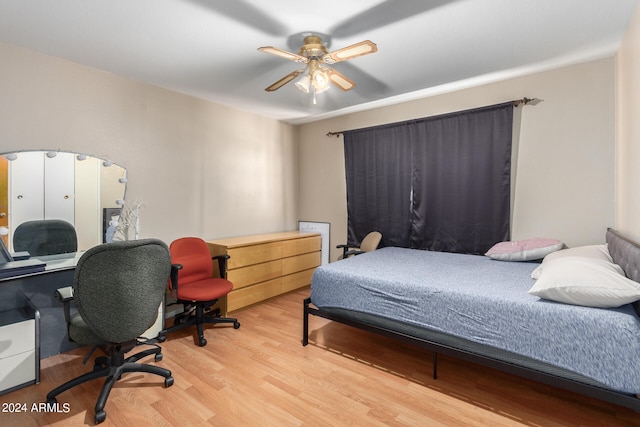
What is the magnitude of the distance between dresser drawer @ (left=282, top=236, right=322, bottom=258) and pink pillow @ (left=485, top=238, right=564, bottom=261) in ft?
7.84

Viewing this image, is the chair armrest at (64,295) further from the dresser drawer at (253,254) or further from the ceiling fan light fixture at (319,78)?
the ceiling fan light fixture at (319,78)

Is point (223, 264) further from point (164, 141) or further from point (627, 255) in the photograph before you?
point (627, 255)

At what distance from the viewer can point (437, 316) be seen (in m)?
2.11

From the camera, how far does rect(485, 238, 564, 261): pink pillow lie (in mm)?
2865

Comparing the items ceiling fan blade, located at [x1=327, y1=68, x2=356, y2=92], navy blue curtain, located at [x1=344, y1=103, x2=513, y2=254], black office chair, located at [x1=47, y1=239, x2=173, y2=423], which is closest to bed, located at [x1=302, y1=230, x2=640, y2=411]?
navy blue curtain, located at [x1=344, y1=103, x2=513, y2=254]

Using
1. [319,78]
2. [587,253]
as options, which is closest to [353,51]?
[319,78]

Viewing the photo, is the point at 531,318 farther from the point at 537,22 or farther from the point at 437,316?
the point at 537,22

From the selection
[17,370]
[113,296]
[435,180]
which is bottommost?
[17,370]

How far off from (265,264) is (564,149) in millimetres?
3462

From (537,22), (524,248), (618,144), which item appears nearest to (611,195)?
(618,144)

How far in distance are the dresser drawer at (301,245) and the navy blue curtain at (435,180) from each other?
1.80 feet

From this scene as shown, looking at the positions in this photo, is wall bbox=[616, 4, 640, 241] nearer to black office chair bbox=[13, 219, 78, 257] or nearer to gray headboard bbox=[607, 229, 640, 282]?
gray headboard bbox=[607, 229, 640, 282]

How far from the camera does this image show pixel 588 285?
1.68 meters

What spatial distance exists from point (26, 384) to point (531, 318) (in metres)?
3.37
